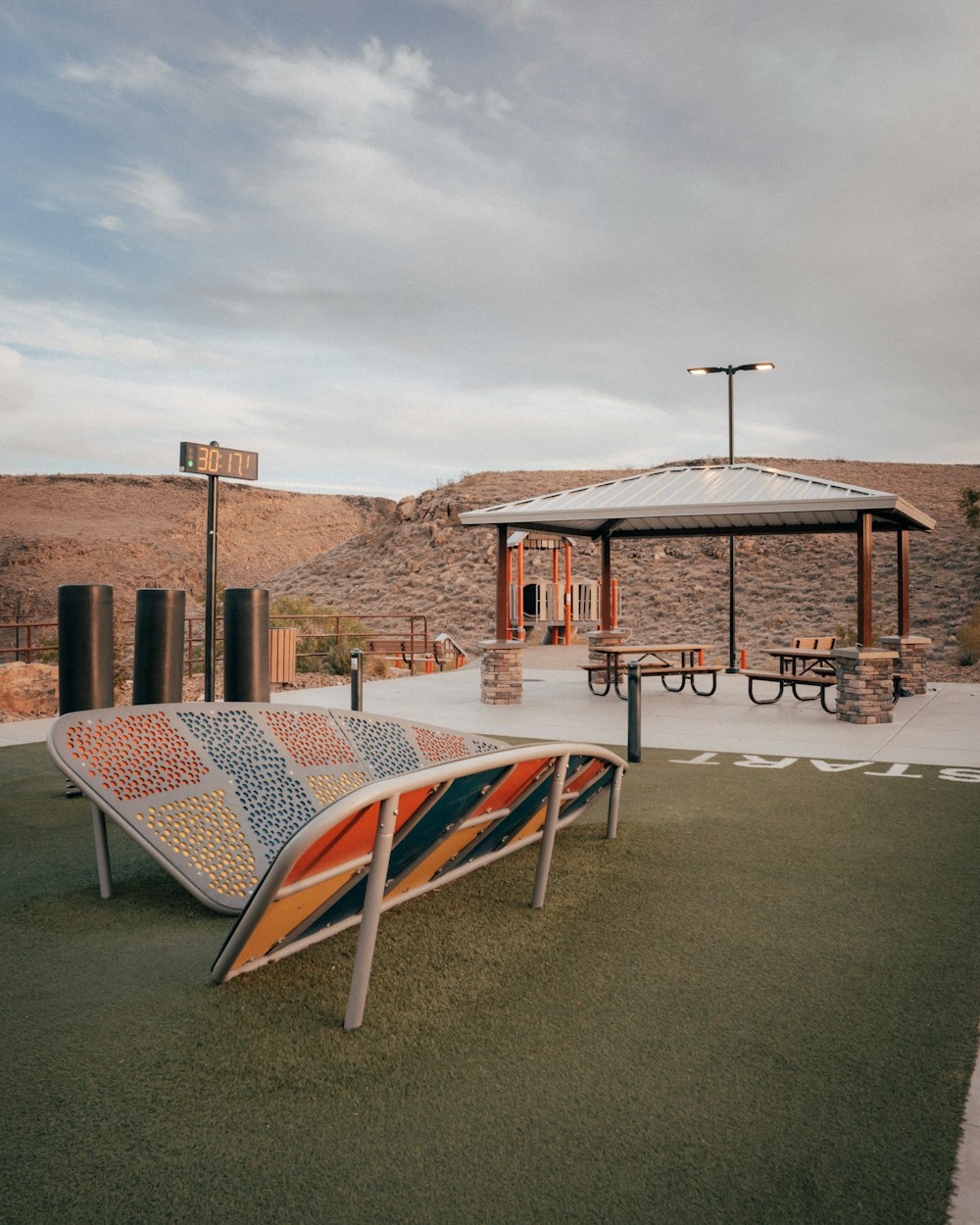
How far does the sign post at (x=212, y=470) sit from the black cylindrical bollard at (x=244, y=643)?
0.65 ft

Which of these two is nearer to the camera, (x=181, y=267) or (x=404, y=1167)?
(x=404, y=1167)

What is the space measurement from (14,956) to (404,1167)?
2159 millimetres

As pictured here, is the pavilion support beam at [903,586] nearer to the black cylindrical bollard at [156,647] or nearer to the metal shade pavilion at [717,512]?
the metal shade pavilion at [717,512]

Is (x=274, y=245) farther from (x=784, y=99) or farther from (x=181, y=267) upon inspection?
(x=784, y=99)

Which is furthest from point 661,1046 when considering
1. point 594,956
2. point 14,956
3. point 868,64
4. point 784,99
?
point 784,99

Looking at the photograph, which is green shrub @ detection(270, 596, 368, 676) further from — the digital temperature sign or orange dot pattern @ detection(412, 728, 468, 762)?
orange dot pattern @ detection(412, 728, 468, 762)

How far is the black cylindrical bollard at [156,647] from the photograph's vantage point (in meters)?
7.36

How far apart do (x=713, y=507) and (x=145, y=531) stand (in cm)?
7107

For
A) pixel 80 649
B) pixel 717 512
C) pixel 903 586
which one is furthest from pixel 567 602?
pixel 80 649

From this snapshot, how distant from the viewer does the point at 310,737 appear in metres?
5.05

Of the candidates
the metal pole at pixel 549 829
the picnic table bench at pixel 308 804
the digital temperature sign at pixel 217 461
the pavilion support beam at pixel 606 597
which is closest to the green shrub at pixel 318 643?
the pavilion support beam at pixel 606 597

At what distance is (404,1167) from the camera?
2.17 meters

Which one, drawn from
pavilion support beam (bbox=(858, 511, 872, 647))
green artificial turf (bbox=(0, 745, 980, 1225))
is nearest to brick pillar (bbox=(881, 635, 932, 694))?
pavilion support beam (bbox=(858, 511, 872, 647))

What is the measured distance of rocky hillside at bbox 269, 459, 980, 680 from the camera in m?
33.8
